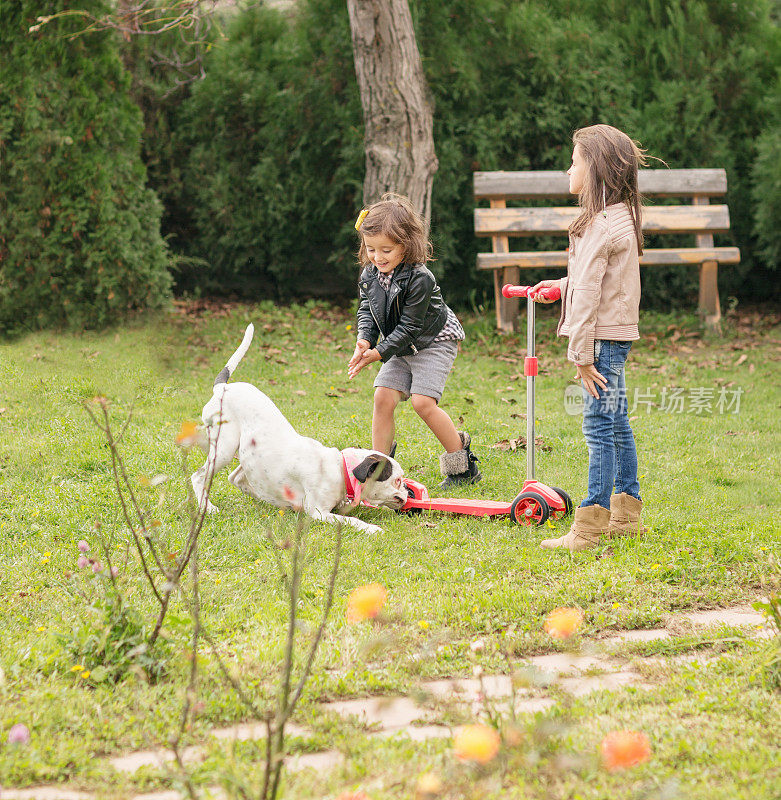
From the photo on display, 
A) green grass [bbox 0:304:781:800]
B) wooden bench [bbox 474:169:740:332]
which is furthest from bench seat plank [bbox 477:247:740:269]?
green grass [bbox 0:304:781:800]

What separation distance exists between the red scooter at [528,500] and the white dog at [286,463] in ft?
0.58

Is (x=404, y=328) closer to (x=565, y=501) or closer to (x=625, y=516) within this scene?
(x=565, y=501)

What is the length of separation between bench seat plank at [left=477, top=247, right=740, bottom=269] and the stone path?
5900mm

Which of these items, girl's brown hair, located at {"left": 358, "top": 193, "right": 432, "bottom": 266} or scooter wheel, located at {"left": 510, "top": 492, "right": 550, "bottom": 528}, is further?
girl's brown hair, located at {"left": 358, "top": 193, "right": 432, "bottom": 266}

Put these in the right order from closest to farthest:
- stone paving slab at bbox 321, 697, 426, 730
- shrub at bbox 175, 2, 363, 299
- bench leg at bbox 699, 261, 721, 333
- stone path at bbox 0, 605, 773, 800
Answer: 1. stone path at bbox 0, 605, 773, 800
2. stone paving slab at bbox 321, 697, 426, 730
3. bench leg at bbox 699, 261, 721, 333
4. shrub at bbox 175, 2, 363, 299

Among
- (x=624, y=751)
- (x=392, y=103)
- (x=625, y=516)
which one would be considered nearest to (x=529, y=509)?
(x=625, y=516)

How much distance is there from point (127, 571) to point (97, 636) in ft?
2.66

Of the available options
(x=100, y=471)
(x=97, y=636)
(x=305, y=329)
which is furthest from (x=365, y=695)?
(x=305, y=329)

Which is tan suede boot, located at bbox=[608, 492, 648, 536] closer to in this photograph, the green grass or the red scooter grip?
the green grass

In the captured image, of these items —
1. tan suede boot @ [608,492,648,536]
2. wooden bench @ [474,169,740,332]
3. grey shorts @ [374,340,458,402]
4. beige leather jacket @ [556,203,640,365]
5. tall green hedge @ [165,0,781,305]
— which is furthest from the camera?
tall green hedge @ [165,0,781,305]

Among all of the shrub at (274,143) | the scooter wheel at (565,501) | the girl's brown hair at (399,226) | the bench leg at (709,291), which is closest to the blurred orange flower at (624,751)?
the scooter wheel at (565,501)

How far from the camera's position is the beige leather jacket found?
137 inches

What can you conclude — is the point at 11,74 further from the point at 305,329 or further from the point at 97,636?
the point at 97,636

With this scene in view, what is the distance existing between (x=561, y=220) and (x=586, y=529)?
5.76 metres
